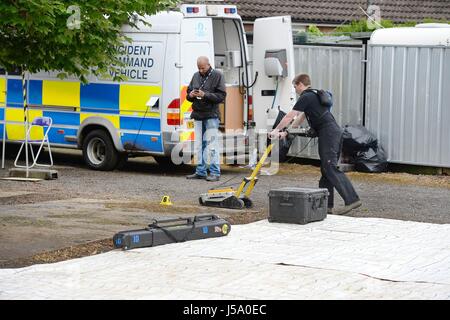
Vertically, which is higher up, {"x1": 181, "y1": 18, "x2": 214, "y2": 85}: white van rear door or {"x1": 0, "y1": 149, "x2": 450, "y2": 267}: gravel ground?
{"x1": 181, "y1": 18, "x2": 214, "y2": 85}: white van rear door

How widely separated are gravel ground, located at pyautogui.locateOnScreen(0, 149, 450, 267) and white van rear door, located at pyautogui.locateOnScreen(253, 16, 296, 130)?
107cm

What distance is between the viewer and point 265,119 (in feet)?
59.3

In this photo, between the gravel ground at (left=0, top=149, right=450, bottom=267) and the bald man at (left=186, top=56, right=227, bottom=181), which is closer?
the gravel ground at (left=0, top=149, right=450, bottom=267)

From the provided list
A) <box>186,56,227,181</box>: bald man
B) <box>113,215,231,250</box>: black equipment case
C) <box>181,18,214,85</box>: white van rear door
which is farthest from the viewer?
<box>181,18,214,85</box>: white van rear door

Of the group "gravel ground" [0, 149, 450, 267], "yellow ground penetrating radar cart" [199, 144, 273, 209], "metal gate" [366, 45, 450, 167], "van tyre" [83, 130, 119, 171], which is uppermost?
"metal gate" [366, 45, 450, 167]

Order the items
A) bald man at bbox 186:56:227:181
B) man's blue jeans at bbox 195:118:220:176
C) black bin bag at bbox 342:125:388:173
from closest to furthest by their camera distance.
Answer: bald man at bbox 186:56:227:181, man's blue jeans at bbox 195:118:220:176, black bin bag at bbox 342:125:388:173

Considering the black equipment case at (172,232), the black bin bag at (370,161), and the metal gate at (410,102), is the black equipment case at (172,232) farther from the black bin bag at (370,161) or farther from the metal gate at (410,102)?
the metal gate at (410,102)

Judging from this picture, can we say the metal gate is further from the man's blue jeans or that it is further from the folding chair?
the folding chair

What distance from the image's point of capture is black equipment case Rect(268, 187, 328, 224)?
12398mm

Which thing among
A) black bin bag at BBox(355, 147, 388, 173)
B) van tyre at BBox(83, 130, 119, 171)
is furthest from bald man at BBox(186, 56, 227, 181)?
black bin bag at BBox(355, 147, 388, 173)

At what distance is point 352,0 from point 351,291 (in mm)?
22392

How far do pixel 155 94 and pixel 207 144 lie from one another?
1157 millimetres

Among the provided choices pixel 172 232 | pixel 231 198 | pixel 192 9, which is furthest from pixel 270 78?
pixel 172 232

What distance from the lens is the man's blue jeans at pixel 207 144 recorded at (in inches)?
662
